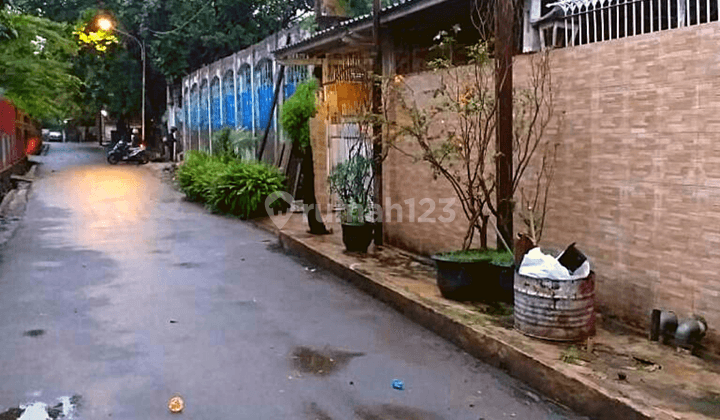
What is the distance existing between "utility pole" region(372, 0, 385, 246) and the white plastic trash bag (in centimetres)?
400

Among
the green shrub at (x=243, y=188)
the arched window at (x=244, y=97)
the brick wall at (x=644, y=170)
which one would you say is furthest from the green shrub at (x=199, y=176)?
the brick wall at (x=644, y=170)

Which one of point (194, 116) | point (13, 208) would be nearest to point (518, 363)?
point (13, 208)

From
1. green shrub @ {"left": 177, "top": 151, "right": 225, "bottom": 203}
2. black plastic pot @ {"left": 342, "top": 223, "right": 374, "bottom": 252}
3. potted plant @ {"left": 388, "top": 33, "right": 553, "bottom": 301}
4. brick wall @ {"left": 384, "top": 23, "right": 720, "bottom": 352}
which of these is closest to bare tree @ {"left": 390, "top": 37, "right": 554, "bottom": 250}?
potted plant @ {"left": 388, "top": 33, "right": 553, "bottom": 301}

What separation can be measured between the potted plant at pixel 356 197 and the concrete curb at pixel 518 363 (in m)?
1.53

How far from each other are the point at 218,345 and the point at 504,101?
3412 millimetres

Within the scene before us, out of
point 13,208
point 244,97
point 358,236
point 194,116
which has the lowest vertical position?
point 358,236

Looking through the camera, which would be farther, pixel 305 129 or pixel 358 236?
pixel 305 129

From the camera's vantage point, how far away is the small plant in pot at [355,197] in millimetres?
10055

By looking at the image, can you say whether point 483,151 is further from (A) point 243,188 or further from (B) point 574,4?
(A) point 243,188

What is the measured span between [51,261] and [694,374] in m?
8.68

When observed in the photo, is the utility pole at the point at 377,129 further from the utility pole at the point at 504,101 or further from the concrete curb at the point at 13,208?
the concrete curb at the point at 13,208

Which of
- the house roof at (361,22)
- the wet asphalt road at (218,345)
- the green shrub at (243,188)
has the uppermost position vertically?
the house roof at (361,22)

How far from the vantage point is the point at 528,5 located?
7656mm

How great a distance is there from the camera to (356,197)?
435 inches
